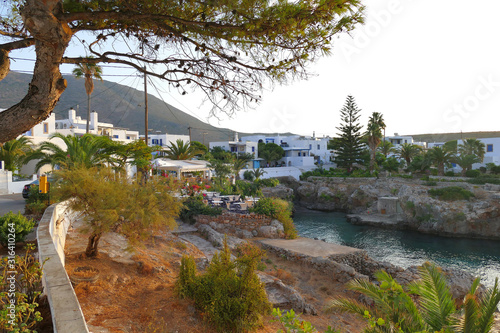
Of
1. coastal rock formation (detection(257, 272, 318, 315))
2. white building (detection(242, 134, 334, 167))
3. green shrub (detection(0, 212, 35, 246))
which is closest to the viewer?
green shrub (detection(0, 212, 35, 246))

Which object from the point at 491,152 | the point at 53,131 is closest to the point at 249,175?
the point at 53,131

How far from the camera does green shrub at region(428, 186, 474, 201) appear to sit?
25.8 meters

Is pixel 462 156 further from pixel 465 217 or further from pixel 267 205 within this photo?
pixel 267 205

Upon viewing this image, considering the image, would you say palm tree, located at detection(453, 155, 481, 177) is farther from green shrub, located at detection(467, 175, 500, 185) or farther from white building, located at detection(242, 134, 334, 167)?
white building, located at detection(242, 134, 334, 167)

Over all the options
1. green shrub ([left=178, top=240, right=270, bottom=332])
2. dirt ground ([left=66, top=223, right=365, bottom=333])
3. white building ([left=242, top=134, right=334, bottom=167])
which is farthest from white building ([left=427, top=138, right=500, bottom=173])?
green shrub ([left=178, top=240, right=270, bottom=332])

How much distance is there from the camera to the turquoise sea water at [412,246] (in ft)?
58.7

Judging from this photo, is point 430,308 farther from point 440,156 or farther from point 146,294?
point 440,156

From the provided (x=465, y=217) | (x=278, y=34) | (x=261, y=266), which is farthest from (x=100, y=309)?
(x=465, y=217)

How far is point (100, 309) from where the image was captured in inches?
160

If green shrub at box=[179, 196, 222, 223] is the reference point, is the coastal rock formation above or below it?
below

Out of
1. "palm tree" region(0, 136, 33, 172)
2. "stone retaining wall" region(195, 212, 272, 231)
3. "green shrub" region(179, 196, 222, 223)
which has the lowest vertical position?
"stone retaining wall" region(195, 212, 272, 231)

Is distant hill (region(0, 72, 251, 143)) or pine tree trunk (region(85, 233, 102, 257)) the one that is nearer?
pine tree trunk (region(85, 233, 102, 257))

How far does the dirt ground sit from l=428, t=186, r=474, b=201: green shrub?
22.6 meters

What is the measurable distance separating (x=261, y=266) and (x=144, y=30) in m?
6.17
